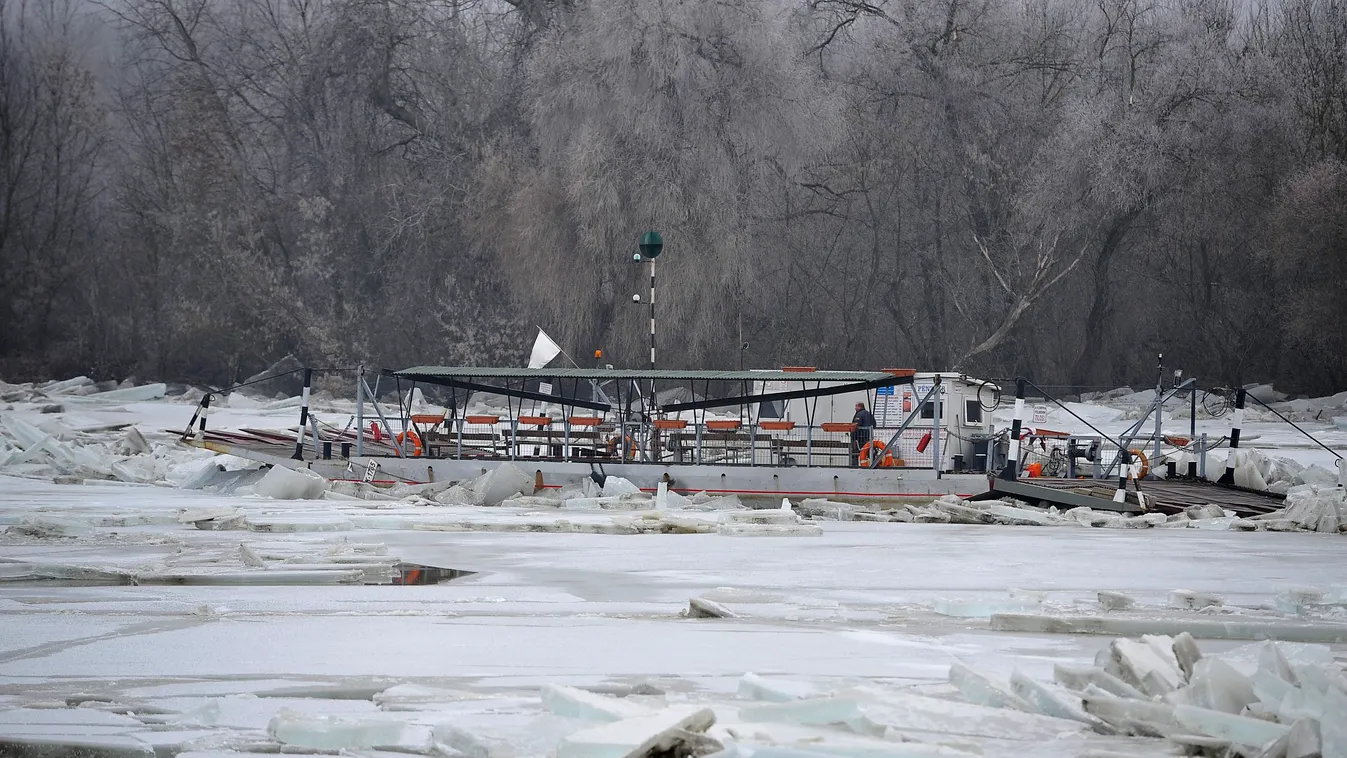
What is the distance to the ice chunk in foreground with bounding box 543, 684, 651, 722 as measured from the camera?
4.89 meters

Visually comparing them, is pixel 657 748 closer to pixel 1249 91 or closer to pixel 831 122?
pixel 831 122

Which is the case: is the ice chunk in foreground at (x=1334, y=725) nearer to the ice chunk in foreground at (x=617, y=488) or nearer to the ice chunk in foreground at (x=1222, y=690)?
the ice chunk in foreground at (x=1222, y=690)

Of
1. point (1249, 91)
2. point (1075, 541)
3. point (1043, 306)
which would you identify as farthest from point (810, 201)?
point (1075, 541)

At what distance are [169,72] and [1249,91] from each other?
35.3 m

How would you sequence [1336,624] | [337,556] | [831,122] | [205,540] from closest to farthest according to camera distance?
[1336,624], [337,556], [205,540], [831,122]

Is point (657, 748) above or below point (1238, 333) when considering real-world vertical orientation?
below

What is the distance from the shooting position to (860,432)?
20812 mm

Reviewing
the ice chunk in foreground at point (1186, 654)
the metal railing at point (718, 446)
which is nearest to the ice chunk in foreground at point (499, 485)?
the metal railing at point (718, 446)

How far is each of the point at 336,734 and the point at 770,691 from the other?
1.56 meters

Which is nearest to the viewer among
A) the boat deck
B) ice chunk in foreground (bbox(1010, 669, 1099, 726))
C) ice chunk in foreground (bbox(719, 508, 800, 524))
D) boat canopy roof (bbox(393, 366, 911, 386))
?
ice chunk in foreground (bbox(1010, 669, 1099, 726))

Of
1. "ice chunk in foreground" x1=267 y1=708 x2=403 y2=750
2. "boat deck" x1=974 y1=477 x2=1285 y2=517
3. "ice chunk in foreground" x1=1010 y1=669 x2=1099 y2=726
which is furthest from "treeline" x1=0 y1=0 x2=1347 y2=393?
"ice chunk in foreground" x1=267 y1=708 x2=403 y2=750

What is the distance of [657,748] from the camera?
425 cm

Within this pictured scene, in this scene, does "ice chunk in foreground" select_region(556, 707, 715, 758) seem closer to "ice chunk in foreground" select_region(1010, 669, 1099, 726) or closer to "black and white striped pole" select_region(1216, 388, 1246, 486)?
"ice chunk in foreground" select_region(1010, 669, 1099, 726)

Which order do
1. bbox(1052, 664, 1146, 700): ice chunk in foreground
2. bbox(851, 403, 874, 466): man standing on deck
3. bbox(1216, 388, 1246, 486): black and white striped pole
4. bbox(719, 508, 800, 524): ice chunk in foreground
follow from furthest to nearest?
1. bbox(851, 403, 874, 466): man standing on deck
2. bbox(1216, 388, 1246, 486): black and white striped pole
3. bbox(719, 508, 800, 524): ice chunk in foreground
4. bbox(1052, 664, 1146, 700): ice chunk in foreground
